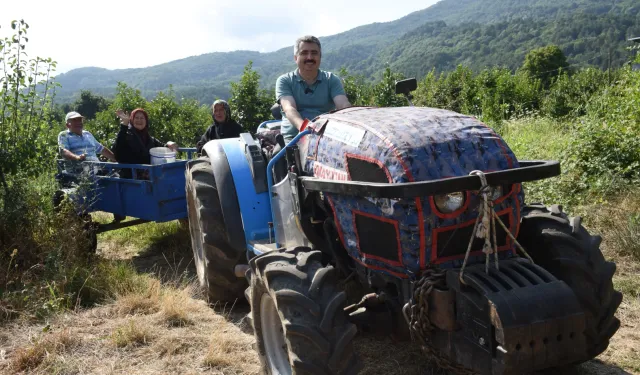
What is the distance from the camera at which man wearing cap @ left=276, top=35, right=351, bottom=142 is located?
14.9 ft

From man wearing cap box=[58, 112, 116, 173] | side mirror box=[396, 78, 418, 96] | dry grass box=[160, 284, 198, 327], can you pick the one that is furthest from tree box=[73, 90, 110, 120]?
side mirror box=[396, 78, 418, 96]

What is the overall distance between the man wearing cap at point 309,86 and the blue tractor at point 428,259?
0.99 m

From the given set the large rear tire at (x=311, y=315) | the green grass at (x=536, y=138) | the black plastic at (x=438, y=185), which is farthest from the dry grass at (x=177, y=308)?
the green grass at (x=536, y=138)

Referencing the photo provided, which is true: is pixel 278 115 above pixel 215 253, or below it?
above

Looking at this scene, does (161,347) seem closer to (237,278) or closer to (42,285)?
(237,278)

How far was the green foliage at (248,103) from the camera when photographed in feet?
49.8

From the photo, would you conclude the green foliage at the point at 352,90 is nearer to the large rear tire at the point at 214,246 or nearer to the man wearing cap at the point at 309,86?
the man wearing cap at the point at 309,86

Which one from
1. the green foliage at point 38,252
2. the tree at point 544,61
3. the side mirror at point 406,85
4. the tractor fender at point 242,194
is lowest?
the green foliage at point 38,252

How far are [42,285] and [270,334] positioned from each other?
2662 mm

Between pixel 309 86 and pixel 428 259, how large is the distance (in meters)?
2.23

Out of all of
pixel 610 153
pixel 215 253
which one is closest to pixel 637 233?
pixel 610 153

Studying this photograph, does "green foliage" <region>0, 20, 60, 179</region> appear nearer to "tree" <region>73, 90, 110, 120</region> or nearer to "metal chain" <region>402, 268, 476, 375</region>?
"metal chain" <region>402, 268, 476, 375</region>

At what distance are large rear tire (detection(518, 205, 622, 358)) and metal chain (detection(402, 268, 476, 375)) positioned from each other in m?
0.72

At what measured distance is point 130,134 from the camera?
7574 millimetres
